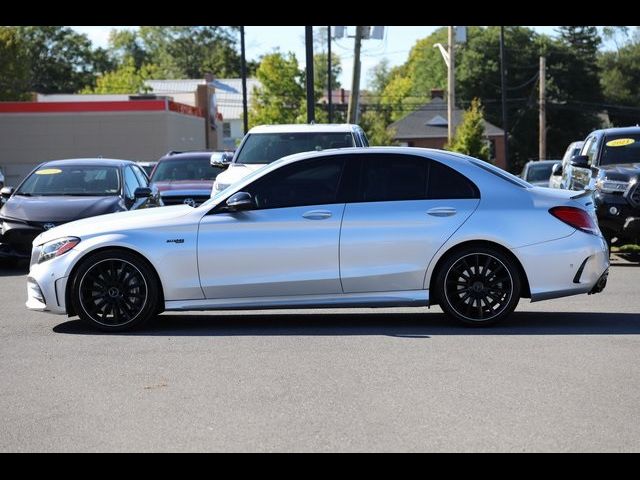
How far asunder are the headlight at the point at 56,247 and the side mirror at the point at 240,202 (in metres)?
1.43

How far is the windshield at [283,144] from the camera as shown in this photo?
56.3 ft

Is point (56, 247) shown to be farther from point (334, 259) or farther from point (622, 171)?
point (622, 171)

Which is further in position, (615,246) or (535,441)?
(615,246)

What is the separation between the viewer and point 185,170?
2180 centimetres

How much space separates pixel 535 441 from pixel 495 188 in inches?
177

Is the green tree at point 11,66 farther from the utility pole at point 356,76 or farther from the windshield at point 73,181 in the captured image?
the windshield at point 73,181

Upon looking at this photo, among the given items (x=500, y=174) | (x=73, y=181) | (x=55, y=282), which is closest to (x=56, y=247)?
(x=55, y=282)

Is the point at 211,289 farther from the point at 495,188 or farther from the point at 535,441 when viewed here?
the point at 535,441

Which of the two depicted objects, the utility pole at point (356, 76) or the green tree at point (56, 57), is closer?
the utility pole at point (356, 76)

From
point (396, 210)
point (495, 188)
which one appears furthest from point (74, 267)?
point (495, 188)

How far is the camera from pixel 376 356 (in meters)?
8.70

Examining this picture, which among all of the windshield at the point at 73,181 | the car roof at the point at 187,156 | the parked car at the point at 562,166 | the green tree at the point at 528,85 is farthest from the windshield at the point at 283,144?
the green tree at the point at 528,85

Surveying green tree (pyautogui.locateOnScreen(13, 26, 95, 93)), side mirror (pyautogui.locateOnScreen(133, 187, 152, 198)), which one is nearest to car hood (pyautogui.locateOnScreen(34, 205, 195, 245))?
side mirror (pyautogui.locateOnScreen(133, 187, 152, 198))
